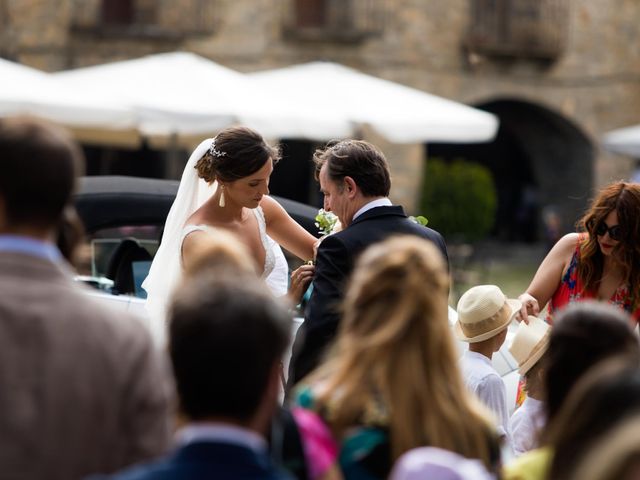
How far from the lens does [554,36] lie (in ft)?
79.0

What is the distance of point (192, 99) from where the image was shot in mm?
11805

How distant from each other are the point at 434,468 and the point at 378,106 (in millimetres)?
11409

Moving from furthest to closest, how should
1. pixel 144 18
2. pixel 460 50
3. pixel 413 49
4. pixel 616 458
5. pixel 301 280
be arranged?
1. pixel 460 50
2. pixel 413 49
3. pixel 144 18
4. pixel 301 280
5. pixel 616 458

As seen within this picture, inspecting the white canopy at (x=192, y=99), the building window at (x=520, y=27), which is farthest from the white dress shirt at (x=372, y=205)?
the building window at (x=520, y=27)

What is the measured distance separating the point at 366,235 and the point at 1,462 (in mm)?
2334

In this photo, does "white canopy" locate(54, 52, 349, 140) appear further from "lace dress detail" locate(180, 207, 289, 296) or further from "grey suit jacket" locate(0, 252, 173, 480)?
"grey suit jacket" locate(0, 252, 173, 480)

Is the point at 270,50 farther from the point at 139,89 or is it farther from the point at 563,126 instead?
the point at 139,89

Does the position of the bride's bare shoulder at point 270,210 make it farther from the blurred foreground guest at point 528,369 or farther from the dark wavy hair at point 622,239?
the dark wavy hair at point 622,239

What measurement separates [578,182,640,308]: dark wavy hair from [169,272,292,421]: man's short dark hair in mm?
3060

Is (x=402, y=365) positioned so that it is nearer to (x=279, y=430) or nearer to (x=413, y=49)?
(x=279, y=430)

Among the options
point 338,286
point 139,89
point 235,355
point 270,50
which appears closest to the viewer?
point 235,355

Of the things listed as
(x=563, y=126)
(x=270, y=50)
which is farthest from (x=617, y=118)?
(x=270, y=50)

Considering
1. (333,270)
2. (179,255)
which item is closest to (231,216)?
(179,255)

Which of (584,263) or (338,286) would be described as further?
(584,263)
